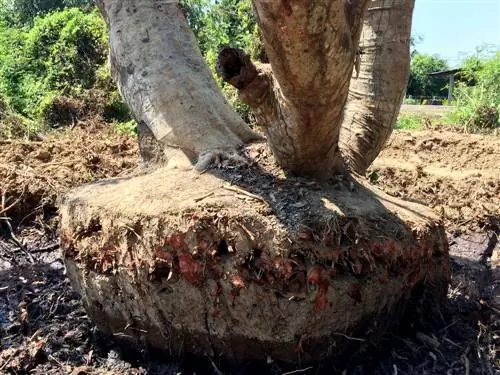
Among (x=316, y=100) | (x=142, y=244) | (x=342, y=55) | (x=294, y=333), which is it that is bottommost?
(x=294, y=333)

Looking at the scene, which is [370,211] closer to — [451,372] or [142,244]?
[451,372]

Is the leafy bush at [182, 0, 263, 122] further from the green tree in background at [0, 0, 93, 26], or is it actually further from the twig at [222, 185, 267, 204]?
the green tree in background at [0, 0, 93, 26]

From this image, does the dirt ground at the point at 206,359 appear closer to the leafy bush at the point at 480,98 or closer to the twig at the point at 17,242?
the twig at the point at 17,242

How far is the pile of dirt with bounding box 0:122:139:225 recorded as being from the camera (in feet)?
15.5

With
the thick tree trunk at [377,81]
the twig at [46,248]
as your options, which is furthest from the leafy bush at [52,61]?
the thick tree trunk at [377,81]

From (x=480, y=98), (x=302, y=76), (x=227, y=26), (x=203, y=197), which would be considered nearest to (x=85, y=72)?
(x=227, y=26)

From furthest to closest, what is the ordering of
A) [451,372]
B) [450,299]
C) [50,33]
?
[50,33]
[450,299]
[451,372]

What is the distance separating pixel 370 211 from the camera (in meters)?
2.43

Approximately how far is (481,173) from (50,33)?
11.5m

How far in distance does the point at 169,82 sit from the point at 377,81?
103 centimetres

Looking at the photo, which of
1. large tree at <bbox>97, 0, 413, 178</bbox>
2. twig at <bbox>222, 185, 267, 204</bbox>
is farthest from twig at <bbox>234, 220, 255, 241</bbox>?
large tree at <bbox>97, 0, 413, 178</bbox>

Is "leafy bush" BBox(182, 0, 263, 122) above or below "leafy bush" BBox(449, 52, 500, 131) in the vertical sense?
above

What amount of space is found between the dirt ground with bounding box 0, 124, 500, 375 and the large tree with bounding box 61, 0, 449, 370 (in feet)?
0.51

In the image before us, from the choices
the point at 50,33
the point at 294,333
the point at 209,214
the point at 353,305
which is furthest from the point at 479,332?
the point at 50,33
